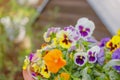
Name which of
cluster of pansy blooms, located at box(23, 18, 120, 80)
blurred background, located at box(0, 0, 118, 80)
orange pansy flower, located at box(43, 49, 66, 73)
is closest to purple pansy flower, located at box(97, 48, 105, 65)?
cluster of pansy blooms, located at box(23, 18, 120, 80)

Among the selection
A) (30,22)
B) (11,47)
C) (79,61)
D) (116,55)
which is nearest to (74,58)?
(79,61)

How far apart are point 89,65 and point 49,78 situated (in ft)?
0.42

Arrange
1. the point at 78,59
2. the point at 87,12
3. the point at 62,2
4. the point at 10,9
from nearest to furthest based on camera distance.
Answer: the point at 78,59
the point at 10,9
the point at 87,12
the point at 62,2

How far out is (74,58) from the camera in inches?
36.4

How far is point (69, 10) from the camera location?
2.79m

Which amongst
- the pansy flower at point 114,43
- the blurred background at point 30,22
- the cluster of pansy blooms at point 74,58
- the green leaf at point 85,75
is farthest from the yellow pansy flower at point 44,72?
the blurred background at point 30,22

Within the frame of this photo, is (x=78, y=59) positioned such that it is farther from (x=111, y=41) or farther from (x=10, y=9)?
(x=10, y=9)

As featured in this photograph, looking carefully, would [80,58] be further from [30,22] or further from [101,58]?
[30,22]

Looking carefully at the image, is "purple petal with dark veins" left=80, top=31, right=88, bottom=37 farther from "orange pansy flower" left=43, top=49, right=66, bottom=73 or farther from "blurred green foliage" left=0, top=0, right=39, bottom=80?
"blurred green foliage" left=0, top=0, right=39, bottom=80

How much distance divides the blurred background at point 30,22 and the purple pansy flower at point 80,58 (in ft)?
3.34

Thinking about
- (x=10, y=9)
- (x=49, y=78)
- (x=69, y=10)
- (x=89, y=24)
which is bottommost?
(x=49, y=78)

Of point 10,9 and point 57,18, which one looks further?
point 57,18

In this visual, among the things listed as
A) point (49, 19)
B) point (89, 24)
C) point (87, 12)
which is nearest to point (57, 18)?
point (49, 19)

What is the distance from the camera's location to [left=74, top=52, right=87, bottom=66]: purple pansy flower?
0.91m
